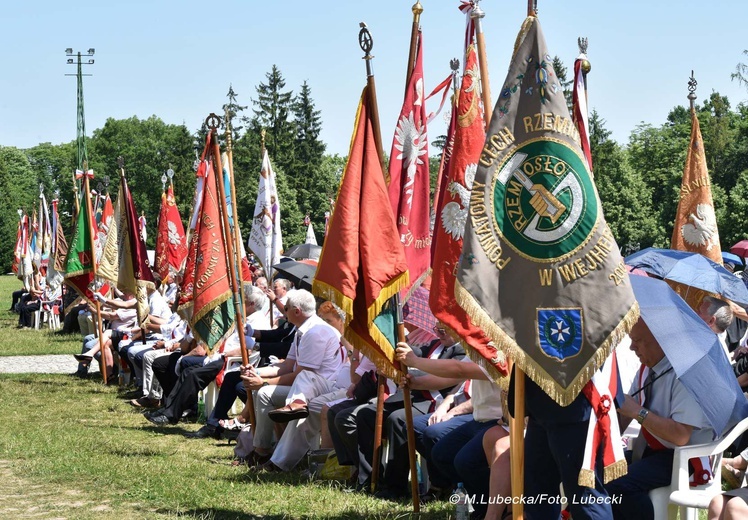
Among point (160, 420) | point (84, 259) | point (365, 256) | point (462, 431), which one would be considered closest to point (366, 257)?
point (365, 256)

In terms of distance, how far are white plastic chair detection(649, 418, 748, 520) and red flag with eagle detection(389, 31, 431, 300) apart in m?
3.25

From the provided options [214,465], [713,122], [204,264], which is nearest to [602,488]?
[214,465]

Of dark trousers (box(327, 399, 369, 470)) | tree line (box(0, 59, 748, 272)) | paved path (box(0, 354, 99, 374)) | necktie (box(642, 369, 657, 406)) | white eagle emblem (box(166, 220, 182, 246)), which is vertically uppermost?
tree line (box(0, 59, 748, 272))

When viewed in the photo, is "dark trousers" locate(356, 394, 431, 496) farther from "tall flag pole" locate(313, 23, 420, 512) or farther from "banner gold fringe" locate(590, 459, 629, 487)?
"banner gold fringe" locate(590, 459, 629, 487)

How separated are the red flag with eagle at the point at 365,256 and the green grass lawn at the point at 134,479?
1304mm

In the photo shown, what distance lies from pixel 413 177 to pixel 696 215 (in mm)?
3725

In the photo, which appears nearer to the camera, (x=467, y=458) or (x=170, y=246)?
(x=467, y=458)

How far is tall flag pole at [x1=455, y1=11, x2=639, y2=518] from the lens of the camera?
477cm

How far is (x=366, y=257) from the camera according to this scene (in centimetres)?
704

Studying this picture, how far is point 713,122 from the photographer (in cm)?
5778

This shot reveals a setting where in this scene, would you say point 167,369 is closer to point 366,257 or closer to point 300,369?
point 300,369

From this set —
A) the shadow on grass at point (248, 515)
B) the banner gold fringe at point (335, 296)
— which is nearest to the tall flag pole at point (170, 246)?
the shadow on grass at point (248, 515)

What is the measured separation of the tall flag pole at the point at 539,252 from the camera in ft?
15.6

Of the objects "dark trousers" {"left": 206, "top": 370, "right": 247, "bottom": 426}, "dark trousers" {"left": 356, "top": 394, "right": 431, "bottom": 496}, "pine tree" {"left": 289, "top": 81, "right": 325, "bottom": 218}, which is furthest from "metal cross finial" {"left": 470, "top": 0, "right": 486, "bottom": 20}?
"pine tree" {"left": 289, "top": 81, "right": 325, "bottom": 218}
